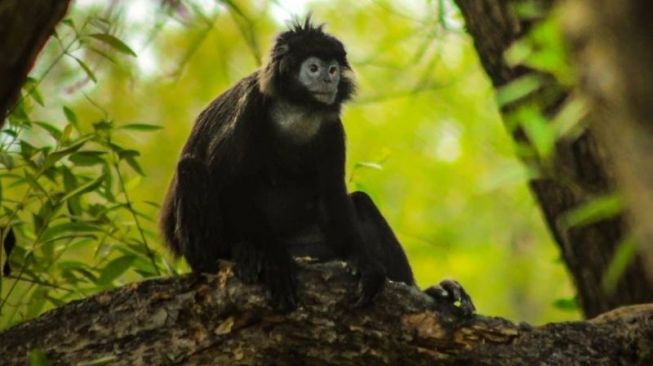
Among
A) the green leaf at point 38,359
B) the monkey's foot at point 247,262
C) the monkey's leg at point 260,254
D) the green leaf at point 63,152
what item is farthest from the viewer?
the green leaf at point 63,152

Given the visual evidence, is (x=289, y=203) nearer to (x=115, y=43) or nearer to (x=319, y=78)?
(x=319, y=78)

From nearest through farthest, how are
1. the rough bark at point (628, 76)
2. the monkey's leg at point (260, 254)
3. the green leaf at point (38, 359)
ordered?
the rough bark at point (628, 76) → the green leaf at point (38, 359) → the monkey's leg at point (260, 254)

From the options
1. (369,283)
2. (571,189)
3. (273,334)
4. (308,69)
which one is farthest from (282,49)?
(273,334)

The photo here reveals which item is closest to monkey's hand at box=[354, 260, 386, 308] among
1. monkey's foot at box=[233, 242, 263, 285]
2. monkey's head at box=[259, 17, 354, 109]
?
monkey's foot at box=[233, 242, 263, 285]

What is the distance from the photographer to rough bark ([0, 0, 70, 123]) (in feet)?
7.04

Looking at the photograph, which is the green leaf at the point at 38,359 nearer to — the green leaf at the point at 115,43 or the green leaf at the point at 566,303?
the green leaf at the point at 115,43

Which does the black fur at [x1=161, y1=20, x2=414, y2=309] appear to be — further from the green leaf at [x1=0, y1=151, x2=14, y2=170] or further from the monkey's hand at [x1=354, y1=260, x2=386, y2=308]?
the green leaf at [x1=0, y1=151, x2=14, y2=170]

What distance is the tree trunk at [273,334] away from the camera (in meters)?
3.60

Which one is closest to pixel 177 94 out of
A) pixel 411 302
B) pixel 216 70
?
pixel 216 70

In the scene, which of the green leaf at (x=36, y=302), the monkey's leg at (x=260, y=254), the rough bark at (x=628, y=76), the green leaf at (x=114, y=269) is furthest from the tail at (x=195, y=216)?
the rough bark at (x=628, y=76)

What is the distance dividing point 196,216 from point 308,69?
103 cm

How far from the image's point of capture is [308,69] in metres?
5.09

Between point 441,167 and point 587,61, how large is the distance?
47.3 ft

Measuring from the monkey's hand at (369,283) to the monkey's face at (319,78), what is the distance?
1.10 m
